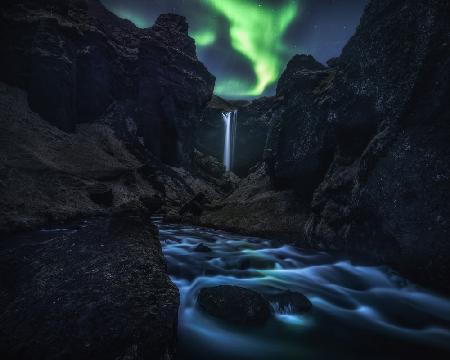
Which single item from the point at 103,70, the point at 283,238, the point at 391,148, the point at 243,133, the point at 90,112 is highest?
the point at 103,70

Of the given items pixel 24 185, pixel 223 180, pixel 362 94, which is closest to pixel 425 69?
pixel 362 94

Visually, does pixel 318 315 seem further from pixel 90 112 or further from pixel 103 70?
pixel 103 70

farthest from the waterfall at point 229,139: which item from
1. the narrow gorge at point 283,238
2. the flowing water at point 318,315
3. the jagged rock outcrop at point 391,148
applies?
the flowing water at point 318,315

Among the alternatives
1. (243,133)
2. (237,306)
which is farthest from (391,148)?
(243,133)

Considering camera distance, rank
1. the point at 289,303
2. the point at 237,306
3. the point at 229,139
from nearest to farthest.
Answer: the point at 237,306, the point at 289,303, the point at 229,139

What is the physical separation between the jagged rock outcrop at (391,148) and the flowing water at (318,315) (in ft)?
3.95

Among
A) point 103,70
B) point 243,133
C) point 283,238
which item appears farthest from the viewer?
point 243,133

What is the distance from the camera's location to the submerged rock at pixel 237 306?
634cm

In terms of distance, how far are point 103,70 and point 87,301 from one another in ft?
185

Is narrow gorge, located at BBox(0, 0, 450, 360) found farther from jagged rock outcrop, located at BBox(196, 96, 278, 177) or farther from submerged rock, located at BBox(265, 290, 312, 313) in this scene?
jagged rock outcrop, located at BBox(196, 96, 278, 177)

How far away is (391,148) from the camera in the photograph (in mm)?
11523

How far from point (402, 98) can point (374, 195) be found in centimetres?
423

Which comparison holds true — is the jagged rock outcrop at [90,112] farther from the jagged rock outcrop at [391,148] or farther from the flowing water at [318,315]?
the jagged rock outcrop at [391,148]

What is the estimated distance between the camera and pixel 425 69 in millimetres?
11039
